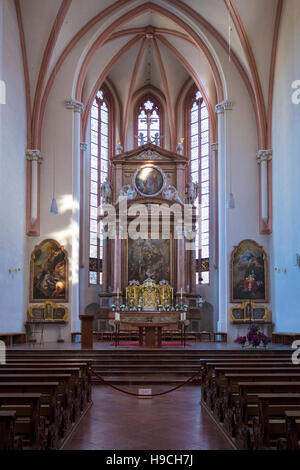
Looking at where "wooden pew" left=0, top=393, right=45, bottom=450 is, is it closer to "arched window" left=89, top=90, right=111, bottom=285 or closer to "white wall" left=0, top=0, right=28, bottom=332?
"white wall" left=0, top=0, right=28, bottom=332

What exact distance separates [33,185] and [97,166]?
7594 millimetres

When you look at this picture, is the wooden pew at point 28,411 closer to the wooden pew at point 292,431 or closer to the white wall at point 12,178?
the wooden pew at point 292,431

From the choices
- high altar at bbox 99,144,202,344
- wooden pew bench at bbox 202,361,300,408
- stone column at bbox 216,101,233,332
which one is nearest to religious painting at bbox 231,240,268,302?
stone column at bbox 216,101,233,332

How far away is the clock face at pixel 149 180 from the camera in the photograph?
81.0 ft

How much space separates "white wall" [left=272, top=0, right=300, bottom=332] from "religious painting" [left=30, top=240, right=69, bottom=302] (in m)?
8.02

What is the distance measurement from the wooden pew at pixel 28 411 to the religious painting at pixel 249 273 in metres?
15.4

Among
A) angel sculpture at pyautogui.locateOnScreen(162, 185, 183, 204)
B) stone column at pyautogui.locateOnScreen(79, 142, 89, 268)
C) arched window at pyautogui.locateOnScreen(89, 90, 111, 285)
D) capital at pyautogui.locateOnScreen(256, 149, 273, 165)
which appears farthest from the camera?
arched window at pyautogui.locateOnScreen(89, 90, 111, 285)

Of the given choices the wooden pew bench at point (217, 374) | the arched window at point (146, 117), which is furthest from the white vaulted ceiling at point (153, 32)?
the wooden pew bench at point (217, 374)

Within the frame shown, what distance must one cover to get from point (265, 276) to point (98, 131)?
488 inches

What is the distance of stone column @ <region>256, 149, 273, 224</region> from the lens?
20578 millimetres

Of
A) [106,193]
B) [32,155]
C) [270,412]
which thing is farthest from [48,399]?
[106,193]

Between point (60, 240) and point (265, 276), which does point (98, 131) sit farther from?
point (265, 276)

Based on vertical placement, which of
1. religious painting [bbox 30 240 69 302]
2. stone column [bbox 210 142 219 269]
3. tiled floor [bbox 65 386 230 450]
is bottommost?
tiled floor [bbox 65 386 230 450]
